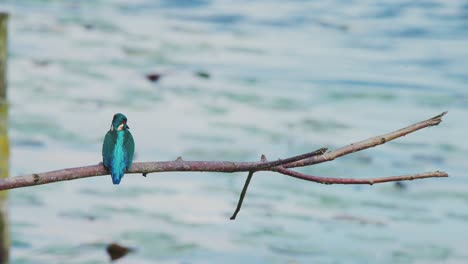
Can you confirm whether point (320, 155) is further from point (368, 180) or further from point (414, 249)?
point (414, 249)

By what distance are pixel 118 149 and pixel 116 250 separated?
5709mm

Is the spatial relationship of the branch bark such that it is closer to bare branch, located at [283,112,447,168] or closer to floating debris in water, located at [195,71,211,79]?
bare branch, located at [283,112,447,168]

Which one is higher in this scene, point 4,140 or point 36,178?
point 4,140

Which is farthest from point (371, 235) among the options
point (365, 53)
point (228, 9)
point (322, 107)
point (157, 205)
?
point (228, 9)

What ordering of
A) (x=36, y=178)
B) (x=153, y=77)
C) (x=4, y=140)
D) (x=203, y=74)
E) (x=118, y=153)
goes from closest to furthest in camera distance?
(x=36, y=178) < (x=118, y=153) < (x=4, y=140) < (x=153, y=77) < (x=203, y=74)

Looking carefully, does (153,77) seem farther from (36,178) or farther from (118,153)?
(36,178)

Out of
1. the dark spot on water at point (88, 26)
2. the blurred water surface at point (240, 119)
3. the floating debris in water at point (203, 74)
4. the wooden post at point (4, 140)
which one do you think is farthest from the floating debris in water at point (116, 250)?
the dark spot on water at point (88, 26)

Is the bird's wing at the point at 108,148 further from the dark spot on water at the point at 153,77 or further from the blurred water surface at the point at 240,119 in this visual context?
the dark spot on water at the point at 153,77

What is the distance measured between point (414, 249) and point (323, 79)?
19.6 ft

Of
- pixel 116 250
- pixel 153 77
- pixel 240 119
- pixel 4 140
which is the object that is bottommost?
pixel 116 250

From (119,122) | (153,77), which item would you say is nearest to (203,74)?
(153,77)

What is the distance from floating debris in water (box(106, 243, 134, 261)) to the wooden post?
50.8 inches

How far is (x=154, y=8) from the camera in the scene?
19.3m

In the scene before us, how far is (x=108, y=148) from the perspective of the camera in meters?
2.62
